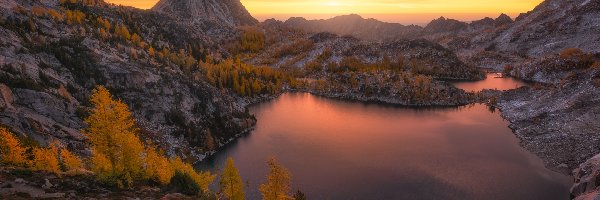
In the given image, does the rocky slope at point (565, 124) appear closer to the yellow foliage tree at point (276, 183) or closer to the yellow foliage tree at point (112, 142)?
the yellow foliage tree at point (276, 183)

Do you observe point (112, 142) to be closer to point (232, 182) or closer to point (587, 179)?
→ point (232, 182)

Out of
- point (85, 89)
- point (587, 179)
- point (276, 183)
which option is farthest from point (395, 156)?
point (85, 89)

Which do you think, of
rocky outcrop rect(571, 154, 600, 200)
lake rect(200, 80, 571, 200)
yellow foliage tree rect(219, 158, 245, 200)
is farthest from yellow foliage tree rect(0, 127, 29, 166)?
rocky outcrop rect(571, 154, 600, 200)

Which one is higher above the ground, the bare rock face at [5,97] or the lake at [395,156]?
the bare rock face at [5,97]

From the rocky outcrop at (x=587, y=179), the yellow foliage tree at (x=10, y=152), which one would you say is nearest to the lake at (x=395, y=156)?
the rocky outcrop at (x=587, y=179)

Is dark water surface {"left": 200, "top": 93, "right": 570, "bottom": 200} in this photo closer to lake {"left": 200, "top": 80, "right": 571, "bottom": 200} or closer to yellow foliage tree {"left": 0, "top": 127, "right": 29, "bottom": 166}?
lake {"left": 200, "top": 80, "right": 571, "bottom": 200}

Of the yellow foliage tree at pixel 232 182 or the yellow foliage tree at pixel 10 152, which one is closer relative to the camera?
the yellow foliage tree at pixel 10 152

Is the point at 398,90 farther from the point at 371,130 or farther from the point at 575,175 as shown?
the point at 575,175
